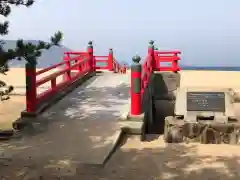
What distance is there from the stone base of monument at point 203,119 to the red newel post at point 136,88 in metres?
0.71

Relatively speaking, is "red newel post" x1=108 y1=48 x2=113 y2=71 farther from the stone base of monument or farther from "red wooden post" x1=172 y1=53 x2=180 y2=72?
the stone base of monument

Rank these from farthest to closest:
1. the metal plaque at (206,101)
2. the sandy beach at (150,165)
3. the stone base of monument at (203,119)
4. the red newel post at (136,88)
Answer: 1. the red newel post at (136,88)
2. the metal plaque at (206,101)
3. the stone base of monument at (203,119)
4. the sandy beach at (150,165)

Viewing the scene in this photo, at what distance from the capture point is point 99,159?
6.97 meters

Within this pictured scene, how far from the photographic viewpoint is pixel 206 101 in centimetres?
930

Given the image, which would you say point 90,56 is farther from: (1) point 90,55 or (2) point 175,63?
(2) point 175,63

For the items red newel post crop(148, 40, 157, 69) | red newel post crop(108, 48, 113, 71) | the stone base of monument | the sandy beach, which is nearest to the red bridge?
the sandy beach

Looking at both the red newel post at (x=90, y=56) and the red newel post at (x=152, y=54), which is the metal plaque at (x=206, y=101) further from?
the red newel post at (x=90, y=56)

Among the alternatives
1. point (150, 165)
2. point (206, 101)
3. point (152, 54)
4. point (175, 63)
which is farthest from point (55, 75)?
point (175, 63)

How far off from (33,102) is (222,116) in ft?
13.5

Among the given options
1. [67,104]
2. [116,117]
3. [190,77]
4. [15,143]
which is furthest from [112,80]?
[190,77]

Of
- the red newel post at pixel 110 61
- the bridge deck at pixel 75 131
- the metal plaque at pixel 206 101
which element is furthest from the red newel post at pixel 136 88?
the red newel post at pixel 110 61

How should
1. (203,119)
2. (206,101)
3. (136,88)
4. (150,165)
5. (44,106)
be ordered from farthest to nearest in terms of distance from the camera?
(44,106) → (136,88) → (206,101) → (203,119) → (150,165)

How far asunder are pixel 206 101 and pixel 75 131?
2.96 metres

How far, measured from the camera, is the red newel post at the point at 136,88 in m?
9.38
